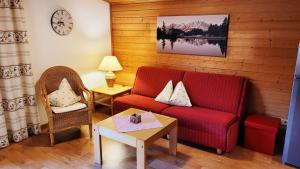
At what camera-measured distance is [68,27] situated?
3.65 metres

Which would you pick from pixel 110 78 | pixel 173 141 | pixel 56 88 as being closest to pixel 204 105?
pixel 173 141

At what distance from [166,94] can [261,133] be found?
132 cm

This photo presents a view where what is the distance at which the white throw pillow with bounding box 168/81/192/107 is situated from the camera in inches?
129

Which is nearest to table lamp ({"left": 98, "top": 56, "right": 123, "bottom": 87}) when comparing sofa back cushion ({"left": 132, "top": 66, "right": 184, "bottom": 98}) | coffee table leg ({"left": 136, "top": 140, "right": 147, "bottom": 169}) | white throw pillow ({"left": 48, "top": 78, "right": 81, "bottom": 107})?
sofa back cushion ({"left": 132, "top": 66, "right": 184, "bottom": 98})

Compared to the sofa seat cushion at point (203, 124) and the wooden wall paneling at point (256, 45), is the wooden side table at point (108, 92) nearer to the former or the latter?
the wooden wall paneling at point (256, 45)

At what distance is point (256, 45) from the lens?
9.98 feet

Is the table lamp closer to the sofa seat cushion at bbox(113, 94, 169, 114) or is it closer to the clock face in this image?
the sofa seat cushion at bbox(113, 94, 169, 114)

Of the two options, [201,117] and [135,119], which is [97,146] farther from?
[201,117]

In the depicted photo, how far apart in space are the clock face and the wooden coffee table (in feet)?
5.70

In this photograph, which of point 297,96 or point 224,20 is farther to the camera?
point 224,20

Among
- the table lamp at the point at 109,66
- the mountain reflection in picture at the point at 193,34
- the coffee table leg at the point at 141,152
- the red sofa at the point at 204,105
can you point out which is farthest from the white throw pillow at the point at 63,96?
the mountain reflection in picture at the point at 193,34

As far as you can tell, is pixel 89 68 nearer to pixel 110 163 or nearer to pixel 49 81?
pixel 49 81

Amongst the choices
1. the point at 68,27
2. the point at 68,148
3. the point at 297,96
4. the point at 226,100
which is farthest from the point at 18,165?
the point at 297,96

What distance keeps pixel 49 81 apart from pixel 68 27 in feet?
2.96
